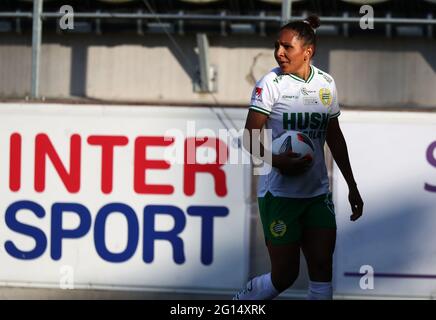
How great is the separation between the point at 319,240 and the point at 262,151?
0.56 meters

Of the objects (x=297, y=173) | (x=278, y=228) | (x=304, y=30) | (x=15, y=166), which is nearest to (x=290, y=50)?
(x=304, y=30)

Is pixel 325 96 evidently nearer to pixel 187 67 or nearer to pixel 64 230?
pixel 64 230

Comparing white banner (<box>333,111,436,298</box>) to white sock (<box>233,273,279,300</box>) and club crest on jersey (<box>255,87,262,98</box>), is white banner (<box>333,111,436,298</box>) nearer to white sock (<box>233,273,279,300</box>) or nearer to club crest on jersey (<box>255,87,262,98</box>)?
white sock (<box>233,273,279,300</box>)

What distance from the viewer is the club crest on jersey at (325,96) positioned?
4.99 m

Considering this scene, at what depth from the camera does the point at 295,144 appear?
4.83 m

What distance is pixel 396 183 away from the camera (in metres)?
6.42

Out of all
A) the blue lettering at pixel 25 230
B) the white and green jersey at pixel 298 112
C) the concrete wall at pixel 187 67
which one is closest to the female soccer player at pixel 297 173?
the white and green jersey at pixel 298 112

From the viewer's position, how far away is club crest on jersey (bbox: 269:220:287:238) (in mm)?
4941


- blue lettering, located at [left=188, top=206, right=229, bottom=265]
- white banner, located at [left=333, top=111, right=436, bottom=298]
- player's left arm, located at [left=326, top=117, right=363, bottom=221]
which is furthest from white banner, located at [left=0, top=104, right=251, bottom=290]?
player's left arm, located at [left=326, top=117, right=363, bottom=221]

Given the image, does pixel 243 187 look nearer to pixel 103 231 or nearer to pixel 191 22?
pixel 103 231

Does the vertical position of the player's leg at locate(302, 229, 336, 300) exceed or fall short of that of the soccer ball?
it falls short

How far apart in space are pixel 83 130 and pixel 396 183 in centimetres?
219

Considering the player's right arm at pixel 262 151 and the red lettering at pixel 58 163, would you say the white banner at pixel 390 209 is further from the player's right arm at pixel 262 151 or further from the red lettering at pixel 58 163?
the red lettering at pixel 58 163
